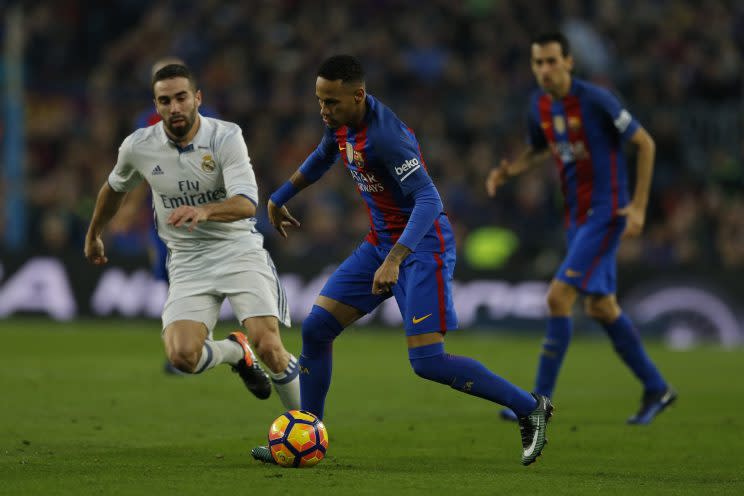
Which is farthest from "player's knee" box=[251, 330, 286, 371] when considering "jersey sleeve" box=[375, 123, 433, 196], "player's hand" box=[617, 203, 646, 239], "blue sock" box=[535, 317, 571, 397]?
"player's hand" box=[617, 203, 646, 239]

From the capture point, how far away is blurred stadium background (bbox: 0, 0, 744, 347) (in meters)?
17.0

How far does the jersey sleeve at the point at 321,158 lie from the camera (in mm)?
7129

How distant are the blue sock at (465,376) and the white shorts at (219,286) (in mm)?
1231

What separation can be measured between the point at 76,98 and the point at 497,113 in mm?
6166

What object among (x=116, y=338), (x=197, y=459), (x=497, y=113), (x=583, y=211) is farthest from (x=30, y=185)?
(x=197, y=459)

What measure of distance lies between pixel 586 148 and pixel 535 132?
42cm

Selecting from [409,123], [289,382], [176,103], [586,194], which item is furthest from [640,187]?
[409,123]

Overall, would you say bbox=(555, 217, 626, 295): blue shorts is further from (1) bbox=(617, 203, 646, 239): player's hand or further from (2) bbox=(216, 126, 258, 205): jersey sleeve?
(2) bbox=(216, 126, 258, 205): jersey sleeve

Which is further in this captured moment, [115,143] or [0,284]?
[115,143]

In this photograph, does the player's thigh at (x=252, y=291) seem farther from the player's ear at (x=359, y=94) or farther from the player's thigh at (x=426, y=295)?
the player's ear at (x=359, y=94)

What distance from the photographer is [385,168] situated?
6.79m

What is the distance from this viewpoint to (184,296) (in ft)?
25.1

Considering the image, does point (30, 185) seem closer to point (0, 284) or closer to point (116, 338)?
point (0, 284)

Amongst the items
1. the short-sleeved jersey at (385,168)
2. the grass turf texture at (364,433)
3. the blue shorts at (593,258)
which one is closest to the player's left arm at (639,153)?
the blue shorts at (593,258)
